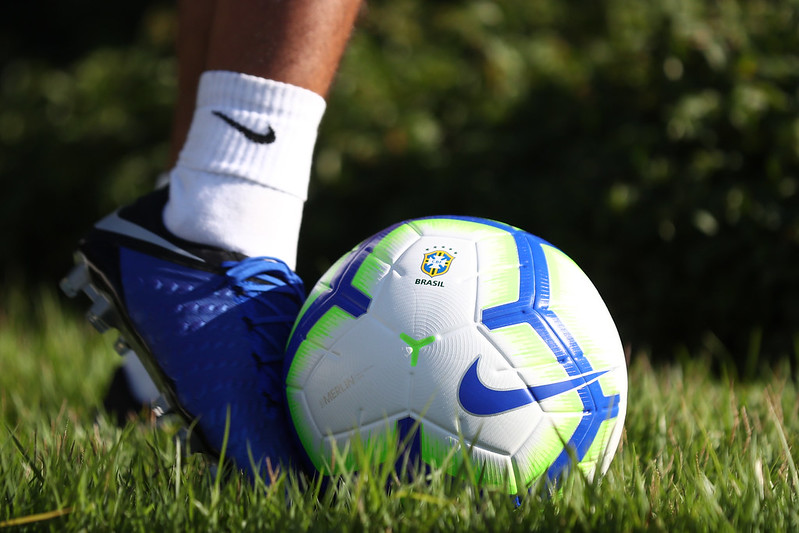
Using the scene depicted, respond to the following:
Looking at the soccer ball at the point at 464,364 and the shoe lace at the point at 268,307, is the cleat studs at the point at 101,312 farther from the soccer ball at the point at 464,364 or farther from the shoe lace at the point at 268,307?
the soccer ball at the point at 464,364

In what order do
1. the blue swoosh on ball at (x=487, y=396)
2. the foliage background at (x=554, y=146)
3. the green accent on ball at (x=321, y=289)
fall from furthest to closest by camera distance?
the foliage background at (x=554, y=146) < the green accent on ball at (x=321, y=289) < the blue swoosh on ball at (x=487, y=396)

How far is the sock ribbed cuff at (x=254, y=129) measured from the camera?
1.61 m

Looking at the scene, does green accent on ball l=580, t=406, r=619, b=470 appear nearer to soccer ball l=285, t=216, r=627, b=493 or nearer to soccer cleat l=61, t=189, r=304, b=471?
soccer ball l=285, t=216, r=627, b=493

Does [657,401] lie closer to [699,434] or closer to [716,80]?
[699,434]

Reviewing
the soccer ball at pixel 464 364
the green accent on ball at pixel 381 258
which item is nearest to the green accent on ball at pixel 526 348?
the soccer ball at pixel 464 364

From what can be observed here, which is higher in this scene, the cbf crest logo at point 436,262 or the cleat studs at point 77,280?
the cbf crest logo at point 436,262

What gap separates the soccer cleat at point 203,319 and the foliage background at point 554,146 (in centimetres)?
159

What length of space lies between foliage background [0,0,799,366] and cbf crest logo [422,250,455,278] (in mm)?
1383

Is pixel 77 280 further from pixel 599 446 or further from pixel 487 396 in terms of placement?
pixel 599 446

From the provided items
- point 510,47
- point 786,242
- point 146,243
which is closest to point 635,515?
point 146,243

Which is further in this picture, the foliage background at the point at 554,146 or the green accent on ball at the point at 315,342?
the foliage background at the point at 554,146

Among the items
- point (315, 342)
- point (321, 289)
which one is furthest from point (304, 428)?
point (321, 289)

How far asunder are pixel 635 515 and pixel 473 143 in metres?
2.42

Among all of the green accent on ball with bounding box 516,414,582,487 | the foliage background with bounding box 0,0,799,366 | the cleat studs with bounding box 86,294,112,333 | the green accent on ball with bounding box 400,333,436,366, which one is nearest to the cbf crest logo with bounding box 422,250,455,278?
the green accent on ball with bounding box 400,333,436,366
